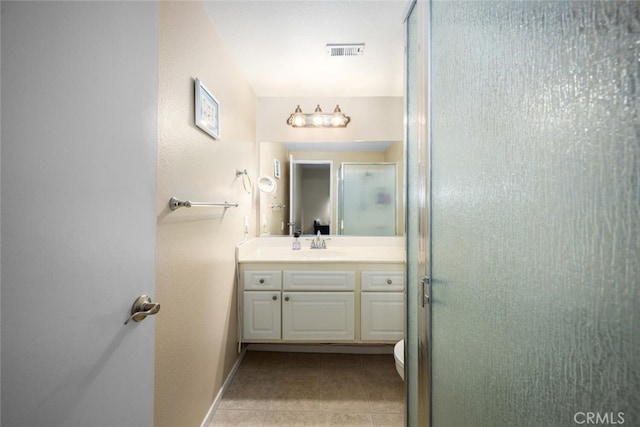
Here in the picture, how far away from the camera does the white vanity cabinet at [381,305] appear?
6.51 ft

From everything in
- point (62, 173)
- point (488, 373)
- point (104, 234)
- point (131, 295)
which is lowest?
point (488, 373)

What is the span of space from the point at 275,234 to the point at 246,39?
1.58 meters

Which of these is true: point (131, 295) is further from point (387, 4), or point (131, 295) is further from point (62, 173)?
point (387, 4)

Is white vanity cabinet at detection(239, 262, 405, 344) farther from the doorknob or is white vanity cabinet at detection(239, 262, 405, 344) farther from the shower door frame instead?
the doorknob

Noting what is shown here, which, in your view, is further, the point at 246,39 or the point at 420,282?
the point at 246,39

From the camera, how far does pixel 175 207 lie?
1099 millimetres

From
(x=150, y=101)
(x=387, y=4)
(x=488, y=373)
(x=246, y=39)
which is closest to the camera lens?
(x=488, y=373)

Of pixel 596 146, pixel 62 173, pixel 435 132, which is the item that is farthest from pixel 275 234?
pixel 596 146

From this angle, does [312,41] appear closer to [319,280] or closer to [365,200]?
[365,200]

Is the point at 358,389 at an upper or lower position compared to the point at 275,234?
lower

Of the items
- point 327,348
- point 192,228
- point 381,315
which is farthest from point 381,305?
point 192,228

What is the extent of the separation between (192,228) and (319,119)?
5.44 feet

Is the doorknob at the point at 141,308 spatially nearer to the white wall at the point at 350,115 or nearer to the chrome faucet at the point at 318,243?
the chrome faucet at the point at 318,243
